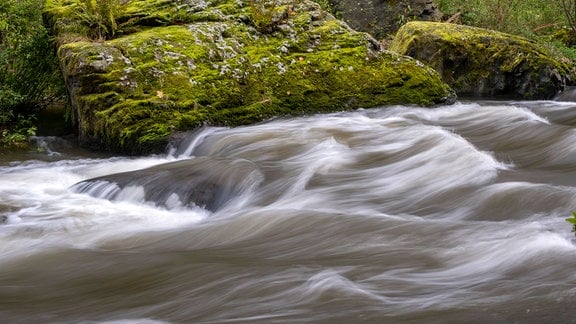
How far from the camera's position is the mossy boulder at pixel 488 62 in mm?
11547

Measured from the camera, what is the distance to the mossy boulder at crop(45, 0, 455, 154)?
7.81 meters

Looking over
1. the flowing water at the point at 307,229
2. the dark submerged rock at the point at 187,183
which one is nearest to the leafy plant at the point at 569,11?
the flowing water at the point at 307,229

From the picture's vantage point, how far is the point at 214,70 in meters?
8.43

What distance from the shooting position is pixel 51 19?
950 centimetres

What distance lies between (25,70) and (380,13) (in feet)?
36.6

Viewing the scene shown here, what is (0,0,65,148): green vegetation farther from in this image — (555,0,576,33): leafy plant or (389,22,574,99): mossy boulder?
(555,0,576,33): leafy plant

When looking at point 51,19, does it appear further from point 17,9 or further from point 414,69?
point 414,69

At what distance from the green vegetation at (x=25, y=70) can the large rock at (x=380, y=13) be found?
994 cm

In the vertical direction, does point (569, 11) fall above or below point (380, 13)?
below

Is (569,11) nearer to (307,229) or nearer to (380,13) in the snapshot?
(380,13)

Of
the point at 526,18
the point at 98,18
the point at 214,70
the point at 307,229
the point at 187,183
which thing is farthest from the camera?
the point at 526,18

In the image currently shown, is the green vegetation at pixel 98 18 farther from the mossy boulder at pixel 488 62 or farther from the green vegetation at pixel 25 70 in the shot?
the mossy boulder at pixel 488 62

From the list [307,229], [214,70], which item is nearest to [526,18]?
[214,70]

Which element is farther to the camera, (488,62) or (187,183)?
(488,62)
